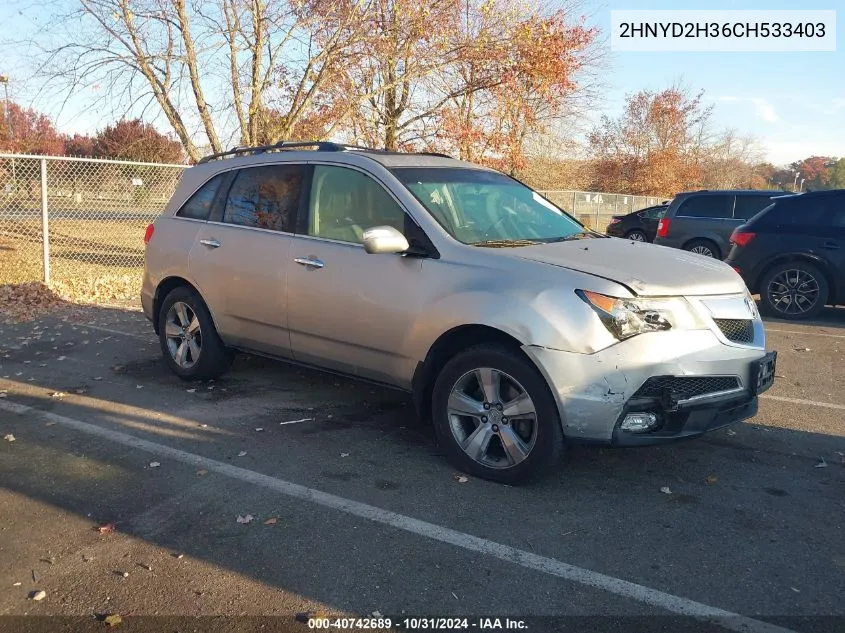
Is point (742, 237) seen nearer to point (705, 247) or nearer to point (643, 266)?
point (705, 247)

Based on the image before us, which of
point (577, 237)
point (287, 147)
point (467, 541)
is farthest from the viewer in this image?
point (287, 147)

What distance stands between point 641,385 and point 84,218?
14.1 metres

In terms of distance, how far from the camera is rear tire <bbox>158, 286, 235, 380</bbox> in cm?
572

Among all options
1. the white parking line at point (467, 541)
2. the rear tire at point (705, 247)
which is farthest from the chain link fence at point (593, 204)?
the white parking line at point (467, 541)

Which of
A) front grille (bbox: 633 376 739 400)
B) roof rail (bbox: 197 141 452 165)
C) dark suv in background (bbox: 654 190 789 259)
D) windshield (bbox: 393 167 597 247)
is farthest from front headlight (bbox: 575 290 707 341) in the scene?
dark suv in background (bbox: 654 190 789 259)

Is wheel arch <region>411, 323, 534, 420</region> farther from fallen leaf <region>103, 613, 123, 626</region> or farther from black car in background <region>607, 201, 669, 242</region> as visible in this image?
black car in background <region>607, 201, 669, 242</region>

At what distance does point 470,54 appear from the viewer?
1313 centimetres

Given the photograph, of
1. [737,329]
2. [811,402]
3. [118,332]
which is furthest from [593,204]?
[737,329]

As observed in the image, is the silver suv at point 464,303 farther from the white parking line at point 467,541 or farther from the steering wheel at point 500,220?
the white parking line at point 467,541

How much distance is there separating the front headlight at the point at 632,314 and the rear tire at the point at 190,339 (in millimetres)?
3168

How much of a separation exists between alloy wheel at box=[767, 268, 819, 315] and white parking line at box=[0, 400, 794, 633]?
7.66 m

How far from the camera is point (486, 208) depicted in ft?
15.9

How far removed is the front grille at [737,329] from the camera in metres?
3.99

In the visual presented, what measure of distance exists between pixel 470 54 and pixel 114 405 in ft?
32.6
